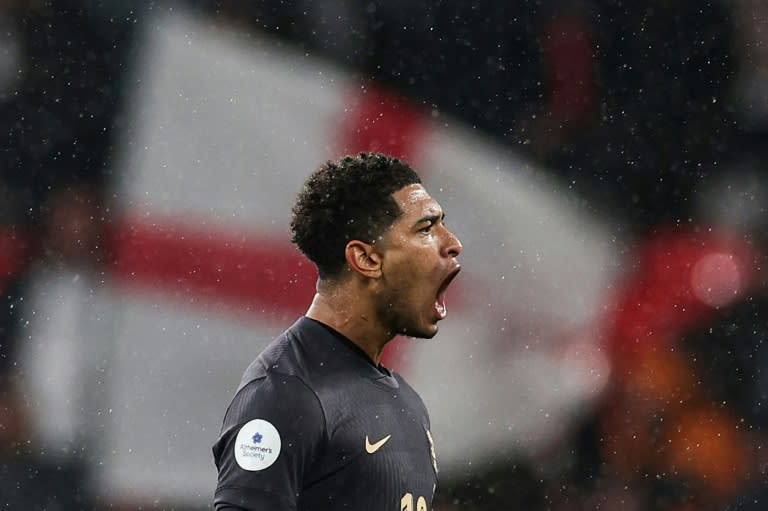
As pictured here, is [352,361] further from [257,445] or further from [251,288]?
[251,288]

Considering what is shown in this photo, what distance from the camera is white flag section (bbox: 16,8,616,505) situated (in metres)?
2.86

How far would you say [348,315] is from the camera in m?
1.47

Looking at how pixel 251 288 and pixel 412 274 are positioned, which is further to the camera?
pixel 251 288

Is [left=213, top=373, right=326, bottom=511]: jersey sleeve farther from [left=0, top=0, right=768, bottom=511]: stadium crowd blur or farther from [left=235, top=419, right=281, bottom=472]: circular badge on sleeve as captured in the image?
[left=0, top=0, right=768, bottom=511]: stadium crowd blur

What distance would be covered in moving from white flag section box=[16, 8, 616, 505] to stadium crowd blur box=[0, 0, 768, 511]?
6 cm

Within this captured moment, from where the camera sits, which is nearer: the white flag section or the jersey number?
the jersey number

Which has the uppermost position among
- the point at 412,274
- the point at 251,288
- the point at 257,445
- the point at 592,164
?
the point at 592,164

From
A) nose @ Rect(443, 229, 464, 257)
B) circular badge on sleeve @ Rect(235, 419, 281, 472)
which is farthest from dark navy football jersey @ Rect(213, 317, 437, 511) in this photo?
nose @ Rect(443, 229, 464, 257)

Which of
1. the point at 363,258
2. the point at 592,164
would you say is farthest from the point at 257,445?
the point at 592,164

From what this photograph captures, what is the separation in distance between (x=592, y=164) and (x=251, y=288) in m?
0.99

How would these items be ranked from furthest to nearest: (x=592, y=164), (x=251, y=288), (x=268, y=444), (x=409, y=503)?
1. (x=592, y=164)
2. (x=251, y=288)
3. (x=409, y=503)
4. (x=268, y=444)

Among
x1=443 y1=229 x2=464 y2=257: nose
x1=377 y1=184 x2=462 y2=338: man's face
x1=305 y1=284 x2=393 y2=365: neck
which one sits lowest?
x1=305 y1=284 x2=393 y2=365: neck

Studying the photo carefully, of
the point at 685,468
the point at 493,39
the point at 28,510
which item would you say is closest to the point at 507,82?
the point at 493,39

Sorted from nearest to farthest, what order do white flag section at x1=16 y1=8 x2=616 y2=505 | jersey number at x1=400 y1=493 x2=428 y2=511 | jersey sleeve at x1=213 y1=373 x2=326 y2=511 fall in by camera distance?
jersey sleeve at x1=213 y1=373 x2=326 y2=511 < jersey number at x1=400 y1=493 x2=428 y2=511 < white flag section at x1=16 y1=8 x2=616 y2=505
